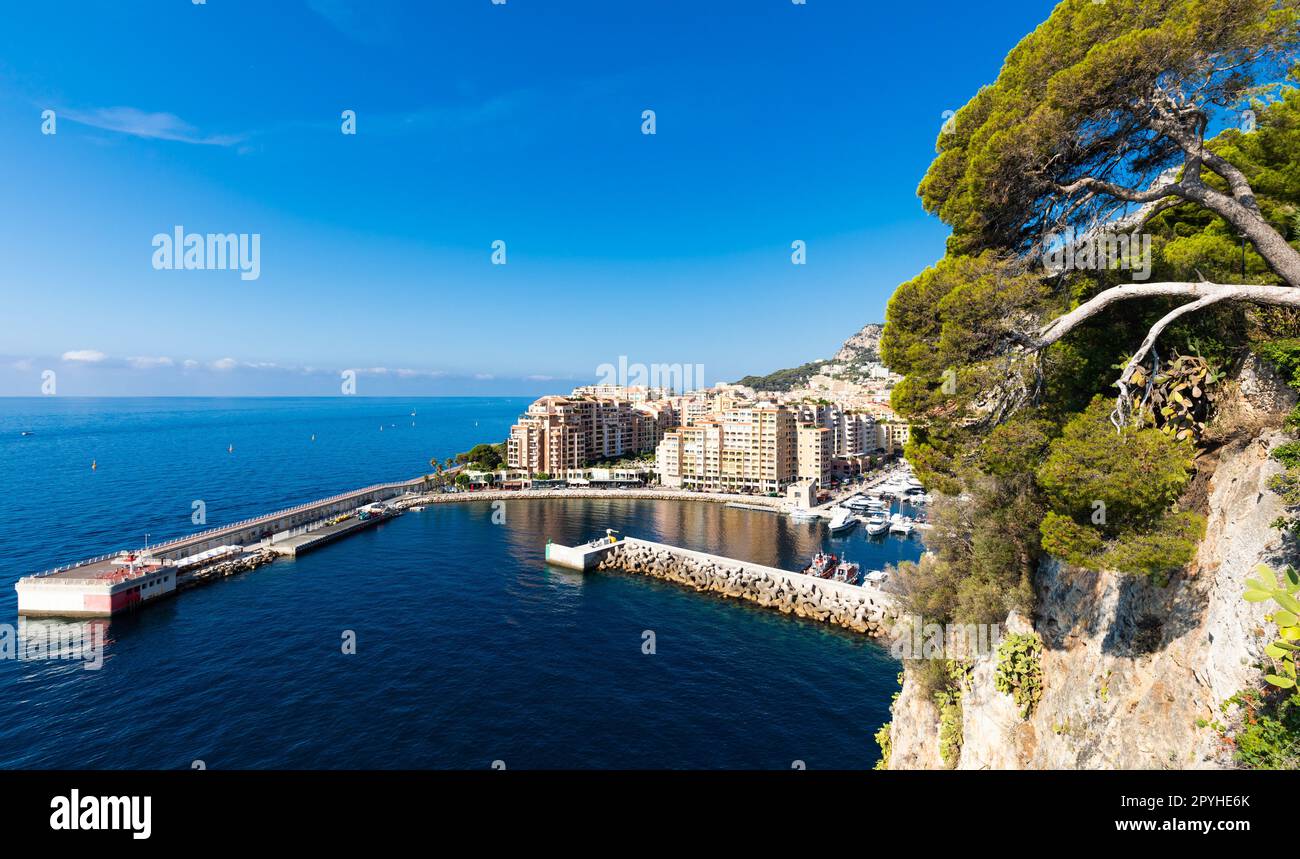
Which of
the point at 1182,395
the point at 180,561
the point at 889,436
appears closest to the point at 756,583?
the point at 1182,395

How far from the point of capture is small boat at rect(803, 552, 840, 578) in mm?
38844

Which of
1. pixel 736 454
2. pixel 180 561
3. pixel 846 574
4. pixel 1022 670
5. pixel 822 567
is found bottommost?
pixel 846 574

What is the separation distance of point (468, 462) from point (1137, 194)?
277 ft

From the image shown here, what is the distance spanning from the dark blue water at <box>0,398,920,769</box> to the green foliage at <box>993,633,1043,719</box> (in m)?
11.5

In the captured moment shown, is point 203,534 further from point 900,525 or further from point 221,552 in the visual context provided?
point 900,525

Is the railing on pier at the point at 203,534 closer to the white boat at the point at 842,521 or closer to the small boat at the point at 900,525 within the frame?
the white boat at the point at 842,521

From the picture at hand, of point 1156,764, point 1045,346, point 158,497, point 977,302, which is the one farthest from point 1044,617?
point 158,497

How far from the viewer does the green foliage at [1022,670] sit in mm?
9500

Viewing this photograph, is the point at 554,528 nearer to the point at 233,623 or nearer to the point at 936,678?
the point at 233,623

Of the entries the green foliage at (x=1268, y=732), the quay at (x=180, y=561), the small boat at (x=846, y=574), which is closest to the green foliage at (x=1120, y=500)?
the green foliage at (x=1268, y=732)

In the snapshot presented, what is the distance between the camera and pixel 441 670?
25688 millimetres

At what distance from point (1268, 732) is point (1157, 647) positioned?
6.78 feet

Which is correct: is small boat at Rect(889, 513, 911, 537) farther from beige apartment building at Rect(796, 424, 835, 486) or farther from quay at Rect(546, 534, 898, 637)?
beige apartment building at Rect(796, 424, 835, 486)

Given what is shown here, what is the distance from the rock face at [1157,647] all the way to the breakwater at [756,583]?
18.0 metres
